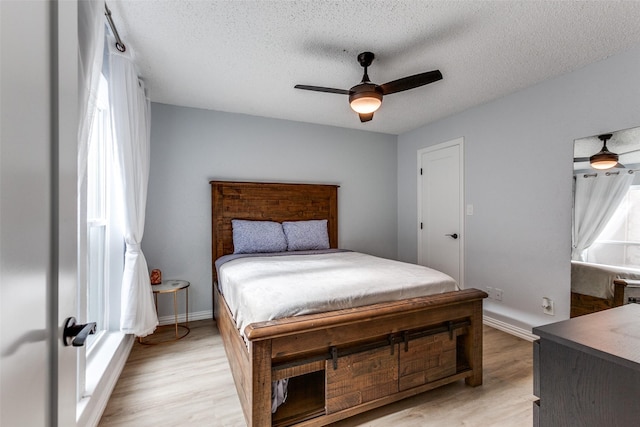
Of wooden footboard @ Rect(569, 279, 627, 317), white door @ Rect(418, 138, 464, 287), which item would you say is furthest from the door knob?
white door @ Rect(418, 138, 464, 287)

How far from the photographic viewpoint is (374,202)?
441 cm

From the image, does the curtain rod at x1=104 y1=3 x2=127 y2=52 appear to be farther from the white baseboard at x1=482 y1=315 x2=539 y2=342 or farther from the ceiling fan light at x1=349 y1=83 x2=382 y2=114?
the white baseboard at x1=482 y1=315 x2=539 y2=342

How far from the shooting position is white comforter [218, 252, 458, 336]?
5.24 feet

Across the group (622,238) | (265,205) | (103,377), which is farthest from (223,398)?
(622,238)

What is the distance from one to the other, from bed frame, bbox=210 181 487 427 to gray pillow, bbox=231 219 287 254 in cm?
110

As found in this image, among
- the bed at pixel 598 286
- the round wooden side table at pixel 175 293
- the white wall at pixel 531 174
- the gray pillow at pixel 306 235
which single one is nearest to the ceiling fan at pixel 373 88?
the white wall at pixel 531 174

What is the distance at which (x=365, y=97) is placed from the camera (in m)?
2.13

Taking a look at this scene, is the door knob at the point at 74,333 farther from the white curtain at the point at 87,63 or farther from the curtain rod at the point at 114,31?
the curtain rod at the point at 114,31

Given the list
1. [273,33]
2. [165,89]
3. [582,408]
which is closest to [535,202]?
[582,408]

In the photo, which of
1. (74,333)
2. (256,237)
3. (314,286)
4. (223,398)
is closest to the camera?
(74,333)

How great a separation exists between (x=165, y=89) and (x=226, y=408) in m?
2.81

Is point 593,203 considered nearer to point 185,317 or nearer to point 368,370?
point 368,370

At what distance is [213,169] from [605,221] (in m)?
3.75

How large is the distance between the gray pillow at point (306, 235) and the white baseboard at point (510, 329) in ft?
6.41
